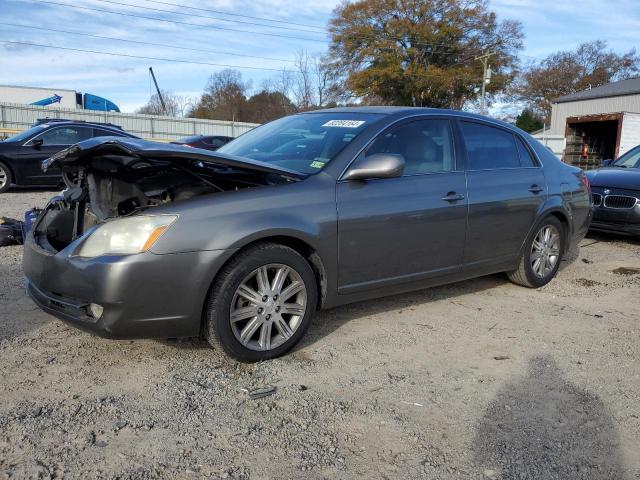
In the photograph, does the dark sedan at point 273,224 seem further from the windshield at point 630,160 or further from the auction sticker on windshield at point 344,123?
the windshield at point 630,160

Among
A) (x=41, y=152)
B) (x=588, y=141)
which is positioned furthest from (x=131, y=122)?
(x=588, y=141)

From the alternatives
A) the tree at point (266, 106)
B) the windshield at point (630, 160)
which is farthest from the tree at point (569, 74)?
the windshield at point (630, 160)

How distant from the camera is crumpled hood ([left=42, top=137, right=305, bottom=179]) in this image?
3082 mm

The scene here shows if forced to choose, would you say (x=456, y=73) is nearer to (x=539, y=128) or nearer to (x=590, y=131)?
(x=539, y=128)

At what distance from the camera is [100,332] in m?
3.06

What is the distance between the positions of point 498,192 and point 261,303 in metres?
2.37

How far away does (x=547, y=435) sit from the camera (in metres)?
2.76

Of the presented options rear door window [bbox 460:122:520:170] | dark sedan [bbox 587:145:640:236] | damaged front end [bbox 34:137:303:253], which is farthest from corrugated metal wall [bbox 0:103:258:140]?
damaged front end [bbox 34:137:303:253]

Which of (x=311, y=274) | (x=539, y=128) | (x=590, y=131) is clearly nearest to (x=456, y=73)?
(x=539, y=128)

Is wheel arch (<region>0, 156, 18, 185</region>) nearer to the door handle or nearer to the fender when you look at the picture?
the door handle

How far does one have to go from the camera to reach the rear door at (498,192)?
4492mm

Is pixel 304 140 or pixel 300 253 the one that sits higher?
pixel 304 140

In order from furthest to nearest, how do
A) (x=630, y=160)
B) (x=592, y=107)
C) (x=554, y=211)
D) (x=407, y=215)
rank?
(x=592, y=107) → (x=630, y=160) → (x=554, y=211) → (x=407, y=215)

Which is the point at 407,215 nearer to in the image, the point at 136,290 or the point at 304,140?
the point at 304,140
